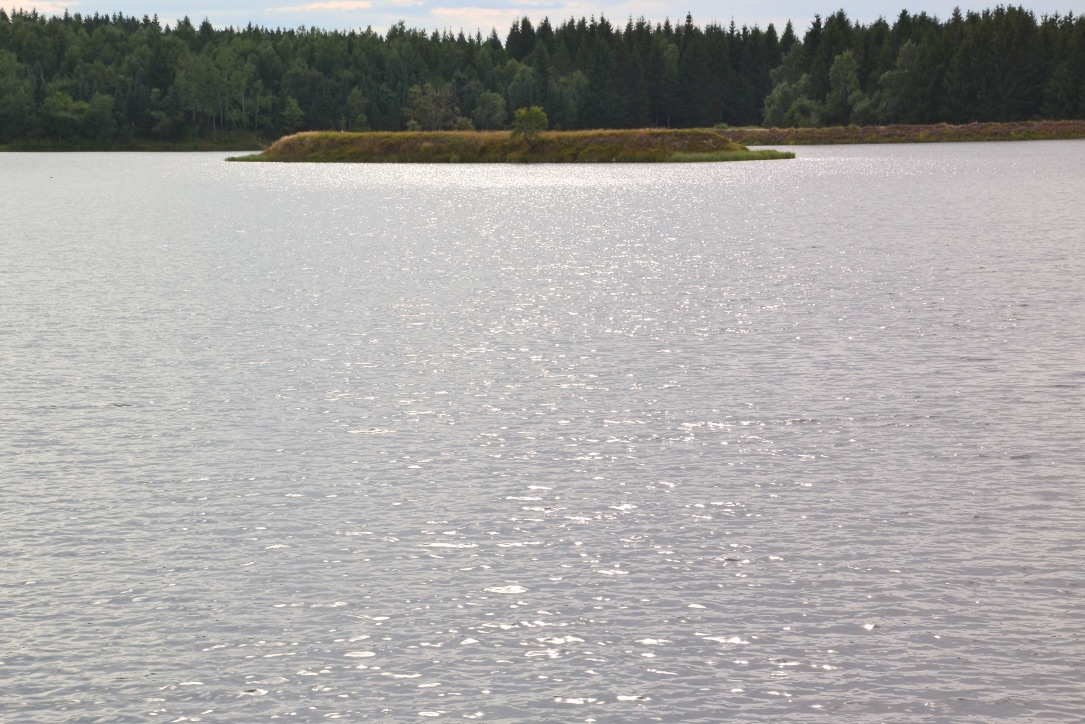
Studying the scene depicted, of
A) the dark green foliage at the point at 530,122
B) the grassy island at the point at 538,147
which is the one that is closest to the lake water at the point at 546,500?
the dark green foliage at the point at 530,122

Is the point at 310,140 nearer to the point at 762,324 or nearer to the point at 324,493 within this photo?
the point at 762,324

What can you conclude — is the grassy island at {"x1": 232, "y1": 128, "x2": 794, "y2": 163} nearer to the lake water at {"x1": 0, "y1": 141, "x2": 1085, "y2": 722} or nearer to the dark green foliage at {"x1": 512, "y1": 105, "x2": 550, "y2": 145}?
the dark green foliage at {"x1": 512, "y1": 105, "x2": 550, "y2": 145}

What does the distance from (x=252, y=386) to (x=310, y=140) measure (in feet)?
531

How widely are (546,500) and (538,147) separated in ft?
508

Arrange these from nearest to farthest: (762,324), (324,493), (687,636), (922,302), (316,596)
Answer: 1. (687,636)
2. (316,596)
3. (324,493)
4. (762,324)
5. (922,302)

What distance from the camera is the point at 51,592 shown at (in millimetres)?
11984

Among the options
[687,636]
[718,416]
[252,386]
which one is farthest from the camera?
[252,386]

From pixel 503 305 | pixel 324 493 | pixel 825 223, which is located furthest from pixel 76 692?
pixel 825 223

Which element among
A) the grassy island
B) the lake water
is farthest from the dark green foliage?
the lake water

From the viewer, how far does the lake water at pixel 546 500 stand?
10.1 meters

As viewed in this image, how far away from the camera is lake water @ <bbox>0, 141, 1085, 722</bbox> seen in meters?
10.1

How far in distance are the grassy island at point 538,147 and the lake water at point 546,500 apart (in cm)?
12617

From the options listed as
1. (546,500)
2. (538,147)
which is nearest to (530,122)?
(538,147)

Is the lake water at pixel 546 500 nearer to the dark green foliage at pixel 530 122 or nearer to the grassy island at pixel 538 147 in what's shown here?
the dark green foliage at pixel 530 122
